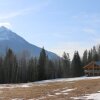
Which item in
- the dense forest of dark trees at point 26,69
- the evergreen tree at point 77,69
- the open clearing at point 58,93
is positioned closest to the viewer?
the open clearing at point 58,93

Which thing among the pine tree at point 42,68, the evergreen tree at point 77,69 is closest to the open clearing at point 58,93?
the pine tree at point 42,68

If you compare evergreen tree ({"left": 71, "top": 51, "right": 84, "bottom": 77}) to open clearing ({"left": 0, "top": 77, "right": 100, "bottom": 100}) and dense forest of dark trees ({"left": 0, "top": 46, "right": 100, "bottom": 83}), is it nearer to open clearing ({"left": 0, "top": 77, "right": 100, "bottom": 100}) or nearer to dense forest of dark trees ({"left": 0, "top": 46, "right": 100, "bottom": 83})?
dense forest of dark trees ({"left": 0, "top": 46, "right": 100, "bottom": 83})

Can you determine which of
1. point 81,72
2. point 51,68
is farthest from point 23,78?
point 81,72

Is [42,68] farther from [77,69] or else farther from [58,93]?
[58,93]

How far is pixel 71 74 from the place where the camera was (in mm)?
122062

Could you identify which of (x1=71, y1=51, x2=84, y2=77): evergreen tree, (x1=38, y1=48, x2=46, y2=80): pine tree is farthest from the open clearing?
(x1=71, y1=51, x2=84, y2=77): evergreen tree

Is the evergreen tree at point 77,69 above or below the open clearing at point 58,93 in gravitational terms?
above

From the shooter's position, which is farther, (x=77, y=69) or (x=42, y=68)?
(x=77, y=69)

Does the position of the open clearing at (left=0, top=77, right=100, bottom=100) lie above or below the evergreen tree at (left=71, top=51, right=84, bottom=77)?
below

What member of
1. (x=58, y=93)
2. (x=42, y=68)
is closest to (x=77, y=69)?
(x=42, y=68)

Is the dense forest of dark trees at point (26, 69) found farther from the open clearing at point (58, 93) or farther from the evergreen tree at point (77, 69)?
the open clearing at point (58, 93)

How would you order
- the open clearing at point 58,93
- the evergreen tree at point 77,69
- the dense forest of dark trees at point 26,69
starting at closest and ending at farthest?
the open clearing at point 58,93, the dense forest of dark trees at point 26,69, the evergreen tree at point 77,69

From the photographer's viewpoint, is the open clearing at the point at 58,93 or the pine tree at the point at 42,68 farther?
the pine tree at the point at 42,68

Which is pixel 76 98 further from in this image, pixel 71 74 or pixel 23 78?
pixel 71 74
